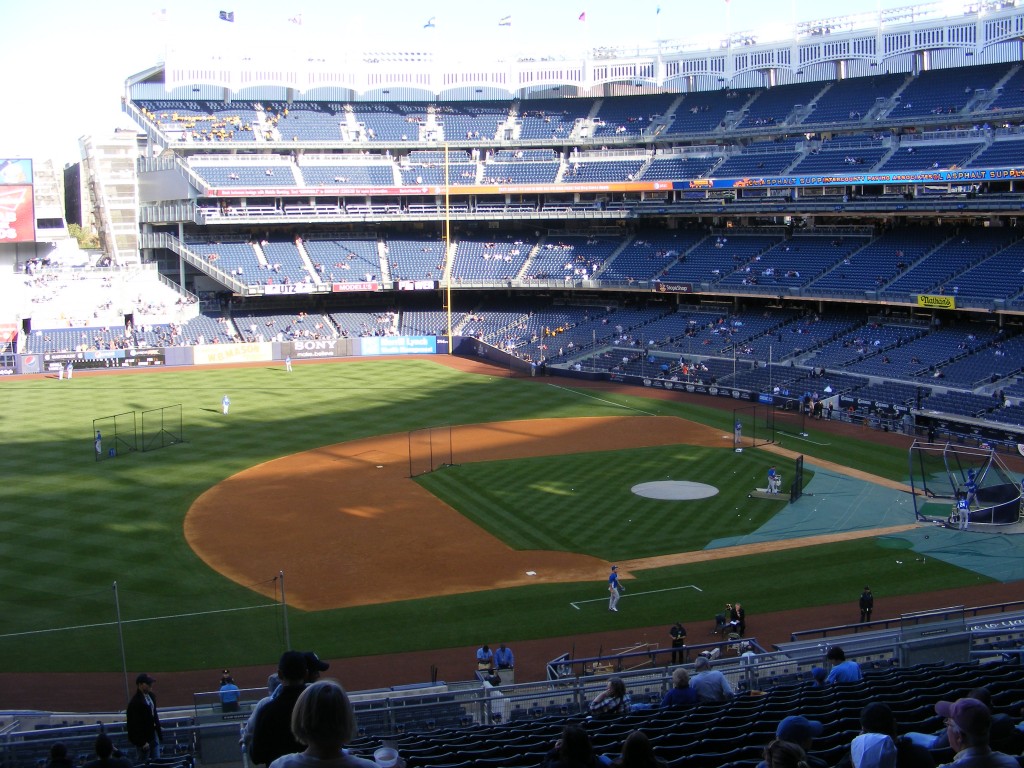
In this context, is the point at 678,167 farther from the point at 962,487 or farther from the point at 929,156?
the point at 962,487

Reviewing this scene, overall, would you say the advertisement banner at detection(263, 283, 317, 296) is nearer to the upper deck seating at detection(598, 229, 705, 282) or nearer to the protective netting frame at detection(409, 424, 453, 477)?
the upper deck seating at detection(598, 229, 705, 282)

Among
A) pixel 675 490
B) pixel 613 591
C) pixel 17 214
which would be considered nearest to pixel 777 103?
pixel 675 490

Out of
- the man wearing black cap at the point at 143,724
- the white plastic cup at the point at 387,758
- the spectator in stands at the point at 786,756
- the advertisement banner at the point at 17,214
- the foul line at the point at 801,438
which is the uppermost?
the advertisement banner at the point at 17,214

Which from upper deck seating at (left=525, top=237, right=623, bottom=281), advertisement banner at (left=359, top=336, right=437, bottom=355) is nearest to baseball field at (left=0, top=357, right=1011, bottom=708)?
advertisement banner at (left=359, top=336, right=437, bottom=355)

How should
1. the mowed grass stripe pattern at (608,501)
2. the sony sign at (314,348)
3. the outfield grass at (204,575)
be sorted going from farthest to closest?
the sony sign at (314,348)
the mowed grass stripe pattern at (608,501)
the outfield grass at (204,575)

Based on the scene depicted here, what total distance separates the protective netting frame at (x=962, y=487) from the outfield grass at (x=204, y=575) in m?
1.69

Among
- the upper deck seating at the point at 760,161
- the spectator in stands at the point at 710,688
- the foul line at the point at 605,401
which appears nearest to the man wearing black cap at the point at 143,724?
the spectator in stands at the point at 710,688

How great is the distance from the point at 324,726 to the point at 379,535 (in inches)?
1075

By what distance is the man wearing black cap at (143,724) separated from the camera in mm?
12844

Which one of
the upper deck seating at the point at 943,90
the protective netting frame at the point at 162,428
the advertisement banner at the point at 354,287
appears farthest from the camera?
the advertisement banner at the point at 354,287

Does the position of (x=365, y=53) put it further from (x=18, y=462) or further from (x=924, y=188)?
(x=18, y=462)

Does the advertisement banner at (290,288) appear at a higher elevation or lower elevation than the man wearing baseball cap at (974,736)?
higher

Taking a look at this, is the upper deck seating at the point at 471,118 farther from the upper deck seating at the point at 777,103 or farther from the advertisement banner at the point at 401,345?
the upper deck seating at the point at 777,103

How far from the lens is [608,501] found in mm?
35156
